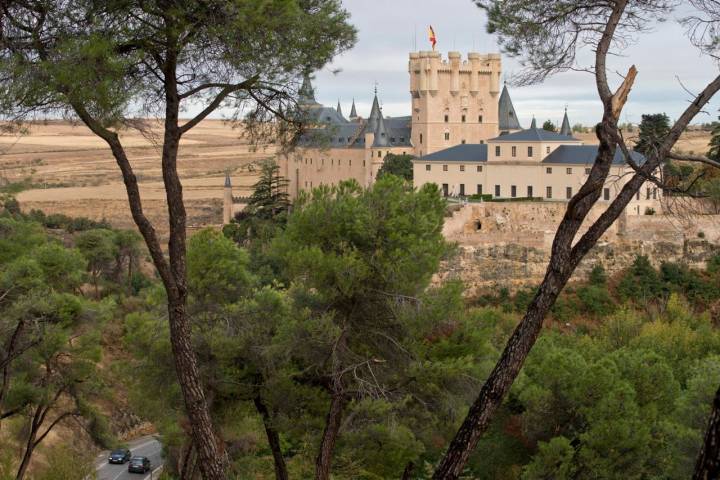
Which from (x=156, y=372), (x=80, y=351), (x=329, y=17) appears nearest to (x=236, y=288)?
(x=156, y=372)

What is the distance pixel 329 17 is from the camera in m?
9.39

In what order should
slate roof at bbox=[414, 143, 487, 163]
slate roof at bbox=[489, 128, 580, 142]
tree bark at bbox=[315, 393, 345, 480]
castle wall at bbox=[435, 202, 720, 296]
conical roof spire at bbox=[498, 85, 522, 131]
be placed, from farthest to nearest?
1. conical roof spire at bbox=[498, 85, 522, 131]
2. slate roof at bbox=[414, 143, 487, 163]
3. slate roof at bbox=[489, 128, 580, 142]
4. castle wall at bbox=[435, 202, 720, 296]
5. tree bark at bbox=[315, 393, 345, 480]

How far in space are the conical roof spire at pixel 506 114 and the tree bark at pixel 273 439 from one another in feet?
153

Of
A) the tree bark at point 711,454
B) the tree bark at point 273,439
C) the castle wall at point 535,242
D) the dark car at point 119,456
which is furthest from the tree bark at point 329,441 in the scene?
the castle wall at point 535,242

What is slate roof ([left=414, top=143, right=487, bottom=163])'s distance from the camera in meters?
48.4

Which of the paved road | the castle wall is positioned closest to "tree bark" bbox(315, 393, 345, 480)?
the paved road

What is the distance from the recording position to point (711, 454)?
16.2 ft

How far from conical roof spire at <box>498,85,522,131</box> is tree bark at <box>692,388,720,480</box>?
5518cm

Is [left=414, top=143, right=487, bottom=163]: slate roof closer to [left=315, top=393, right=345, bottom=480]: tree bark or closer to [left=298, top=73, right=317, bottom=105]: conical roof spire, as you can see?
[left=315, top=393, right=345, bottom=480]: tree bark

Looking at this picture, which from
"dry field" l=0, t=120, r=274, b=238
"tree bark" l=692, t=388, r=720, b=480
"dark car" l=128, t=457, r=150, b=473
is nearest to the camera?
"tree bark" l=692, t=388, r=720, b=480

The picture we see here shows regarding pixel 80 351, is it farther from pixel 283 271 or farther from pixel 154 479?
pixel 154 479

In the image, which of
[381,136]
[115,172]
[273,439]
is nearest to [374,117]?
[381,136]

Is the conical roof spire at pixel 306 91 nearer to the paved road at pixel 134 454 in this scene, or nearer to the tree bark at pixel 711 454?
the tree bark at pixel 711 454

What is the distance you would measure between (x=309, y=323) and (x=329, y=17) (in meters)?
4.33
